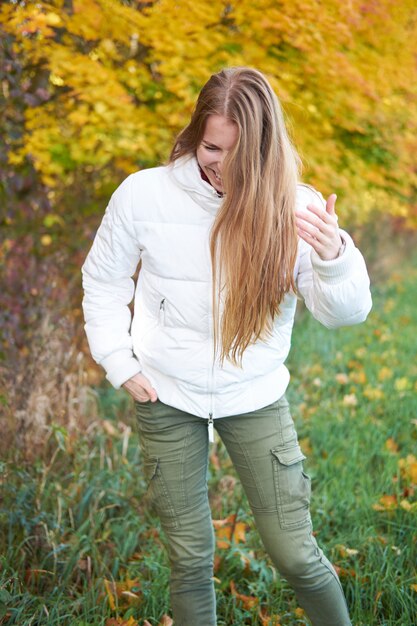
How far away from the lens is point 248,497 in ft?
6.67

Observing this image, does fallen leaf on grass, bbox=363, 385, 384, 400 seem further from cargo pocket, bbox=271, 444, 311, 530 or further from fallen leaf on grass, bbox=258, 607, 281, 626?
cargo pocket, bbox=271, 444, 311, 530

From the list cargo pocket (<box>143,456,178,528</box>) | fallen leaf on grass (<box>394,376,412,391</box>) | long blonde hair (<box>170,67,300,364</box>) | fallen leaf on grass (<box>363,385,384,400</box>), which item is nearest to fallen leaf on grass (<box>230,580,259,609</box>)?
cargo pocket (<box>143,456,178,528</box>)

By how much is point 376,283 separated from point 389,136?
3.53 metres

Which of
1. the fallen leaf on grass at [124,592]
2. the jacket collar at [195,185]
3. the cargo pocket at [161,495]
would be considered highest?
the jacket collar at [195,185]

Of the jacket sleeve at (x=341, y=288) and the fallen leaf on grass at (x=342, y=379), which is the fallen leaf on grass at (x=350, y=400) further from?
the jacket sleeve at (x=341, y=288)

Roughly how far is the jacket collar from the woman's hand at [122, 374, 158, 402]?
0.54m

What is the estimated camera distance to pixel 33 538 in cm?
263

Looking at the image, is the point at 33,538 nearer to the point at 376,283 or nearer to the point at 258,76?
the point at 258,76

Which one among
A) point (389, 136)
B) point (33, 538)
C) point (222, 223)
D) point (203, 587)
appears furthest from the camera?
point (389, 136)

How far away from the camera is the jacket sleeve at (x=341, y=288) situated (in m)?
1.77

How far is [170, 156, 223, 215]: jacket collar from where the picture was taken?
1.93 m

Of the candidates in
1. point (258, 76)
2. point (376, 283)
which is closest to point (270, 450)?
point (258, 76)

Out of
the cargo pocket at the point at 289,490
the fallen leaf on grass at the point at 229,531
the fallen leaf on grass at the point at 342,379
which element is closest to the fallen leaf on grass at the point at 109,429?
the fallen leaf on grass at the point at 229,531

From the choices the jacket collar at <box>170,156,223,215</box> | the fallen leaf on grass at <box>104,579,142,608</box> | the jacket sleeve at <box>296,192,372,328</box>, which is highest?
the jacket collar at <box>170,156,223,215</box>
